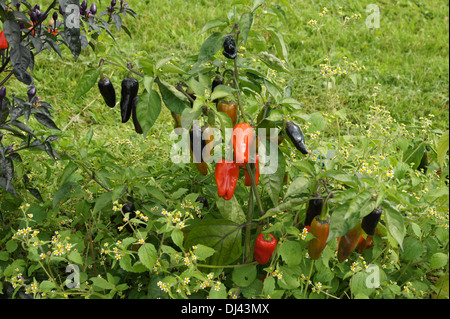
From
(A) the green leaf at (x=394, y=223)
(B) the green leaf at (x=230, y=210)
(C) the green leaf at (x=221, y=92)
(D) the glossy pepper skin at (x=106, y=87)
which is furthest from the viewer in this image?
(B) the green leaf at (x=230, y=210)

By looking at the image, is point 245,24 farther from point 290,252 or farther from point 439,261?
point 439,261

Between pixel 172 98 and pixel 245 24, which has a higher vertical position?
pixel 245 24

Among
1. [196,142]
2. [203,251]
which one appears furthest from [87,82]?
[203,251]

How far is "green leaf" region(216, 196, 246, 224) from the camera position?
1.79 meters

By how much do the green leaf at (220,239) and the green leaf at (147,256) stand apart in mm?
224

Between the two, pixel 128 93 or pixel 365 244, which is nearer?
pixel 128 93

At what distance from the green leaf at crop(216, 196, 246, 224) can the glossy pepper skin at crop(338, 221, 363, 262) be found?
1.20 feet

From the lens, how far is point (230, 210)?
5.91ft

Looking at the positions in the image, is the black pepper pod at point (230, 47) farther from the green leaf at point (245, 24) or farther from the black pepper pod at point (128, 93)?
the black pepper pod at point (128, 93)

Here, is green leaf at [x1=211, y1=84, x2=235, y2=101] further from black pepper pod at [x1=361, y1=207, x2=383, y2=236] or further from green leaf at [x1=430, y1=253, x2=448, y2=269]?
green leaf at [x1=430, y1=253, x2=448, y2=269]

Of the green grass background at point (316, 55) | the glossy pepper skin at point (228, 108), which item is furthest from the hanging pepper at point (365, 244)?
the green grass background at point (316, 55)

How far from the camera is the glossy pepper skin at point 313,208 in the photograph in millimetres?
1587

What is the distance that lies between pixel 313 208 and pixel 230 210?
33 cm
